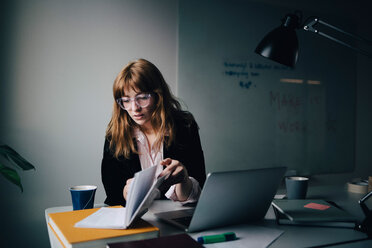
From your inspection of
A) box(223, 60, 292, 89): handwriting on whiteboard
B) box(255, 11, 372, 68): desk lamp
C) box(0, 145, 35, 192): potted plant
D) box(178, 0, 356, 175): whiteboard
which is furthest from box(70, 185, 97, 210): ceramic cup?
box(223, 60, 292, 89): handwriting on whiteboard

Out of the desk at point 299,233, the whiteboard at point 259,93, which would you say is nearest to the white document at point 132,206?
the desk at point 299,233

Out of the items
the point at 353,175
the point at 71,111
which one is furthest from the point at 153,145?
the point at 353,175

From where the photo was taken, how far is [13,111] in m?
1.87

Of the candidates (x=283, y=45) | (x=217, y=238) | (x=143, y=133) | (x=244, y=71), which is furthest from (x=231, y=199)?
(x=244, y=71)

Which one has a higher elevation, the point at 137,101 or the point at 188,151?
the point at 137,101

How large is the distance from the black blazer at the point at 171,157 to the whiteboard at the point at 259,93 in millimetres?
702

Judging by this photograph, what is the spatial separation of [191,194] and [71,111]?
1.17m

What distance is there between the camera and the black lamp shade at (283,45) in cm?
125

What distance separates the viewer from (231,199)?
842mm

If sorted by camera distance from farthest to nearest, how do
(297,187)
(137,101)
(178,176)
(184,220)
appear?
(137,101), (297,187), (178,176), (184,220)

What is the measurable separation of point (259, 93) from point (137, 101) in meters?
1.44

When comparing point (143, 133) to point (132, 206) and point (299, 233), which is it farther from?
point (299, 233)

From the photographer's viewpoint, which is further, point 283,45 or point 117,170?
point 117,170

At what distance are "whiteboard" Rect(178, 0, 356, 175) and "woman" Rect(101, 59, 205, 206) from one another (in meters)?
0.73
